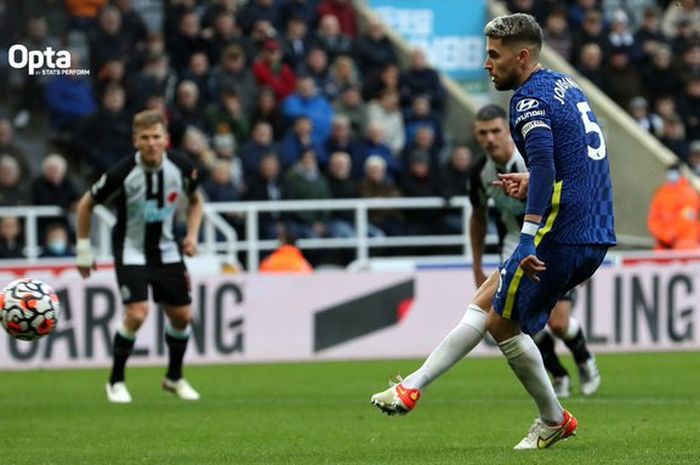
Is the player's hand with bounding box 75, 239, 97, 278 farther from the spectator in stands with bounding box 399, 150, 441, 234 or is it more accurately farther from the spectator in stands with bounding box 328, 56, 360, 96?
the spectator in stands with bounding box 328, 56, 360, 96

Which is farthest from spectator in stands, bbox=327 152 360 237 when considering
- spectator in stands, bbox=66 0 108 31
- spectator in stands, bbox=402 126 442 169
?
spectator in stands, bbox=66 0 108 31

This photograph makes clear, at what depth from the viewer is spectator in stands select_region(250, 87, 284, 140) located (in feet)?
73.3

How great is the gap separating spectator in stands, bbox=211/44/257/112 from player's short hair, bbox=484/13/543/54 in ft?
43.7

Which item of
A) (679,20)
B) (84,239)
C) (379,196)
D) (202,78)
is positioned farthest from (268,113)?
(84,239)

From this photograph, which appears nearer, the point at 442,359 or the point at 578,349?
the point at 442,359

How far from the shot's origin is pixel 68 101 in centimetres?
2112

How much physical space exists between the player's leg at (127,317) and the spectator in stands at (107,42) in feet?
26.9

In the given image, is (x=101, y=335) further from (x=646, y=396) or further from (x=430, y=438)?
(x=430, y=438)

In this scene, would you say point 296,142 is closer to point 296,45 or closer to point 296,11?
point 296,45

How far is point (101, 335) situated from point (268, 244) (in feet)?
10.8

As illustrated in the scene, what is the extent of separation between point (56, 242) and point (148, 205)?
6278mm

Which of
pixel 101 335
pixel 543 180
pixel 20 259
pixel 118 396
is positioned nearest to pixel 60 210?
pixel 20 259

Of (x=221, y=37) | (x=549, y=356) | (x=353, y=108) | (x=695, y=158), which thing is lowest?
(x=549, y=356)

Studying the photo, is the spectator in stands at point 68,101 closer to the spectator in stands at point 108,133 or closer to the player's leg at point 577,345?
the spectator in stands at point 108,133
